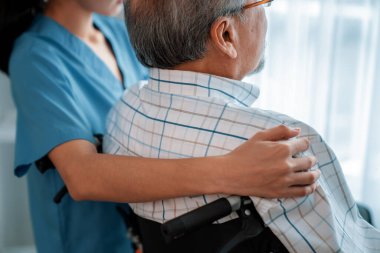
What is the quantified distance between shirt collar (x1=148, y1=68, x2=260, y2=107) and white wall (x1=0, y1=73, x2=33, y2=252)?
1.05 meters

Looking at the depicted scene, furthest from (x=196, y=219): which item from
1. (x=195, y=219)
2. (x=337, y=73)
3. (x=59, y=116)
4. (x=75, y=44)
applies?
(x=337, y=73)

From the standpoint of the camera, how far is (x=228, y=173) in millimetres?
710

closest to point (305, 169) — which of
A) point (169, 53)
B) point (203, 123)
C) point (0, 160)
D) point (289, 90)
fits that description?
point (203, 123)

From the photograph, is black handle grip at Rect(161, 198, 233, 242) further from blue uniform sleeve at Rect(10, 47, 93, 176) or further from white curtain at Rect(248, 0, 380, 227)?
white curtain at Rect(248, 0, 380, 227)

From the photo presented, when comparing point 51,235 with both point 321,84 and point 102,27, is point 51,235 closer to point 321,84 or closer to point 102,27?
point 102,27

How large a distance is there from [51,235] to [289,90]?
0.89 m

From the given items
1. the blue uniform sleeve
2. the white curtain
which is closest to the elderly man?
the blue uniform sleeve

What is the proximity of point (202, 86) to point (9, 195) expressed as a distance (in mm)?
1246

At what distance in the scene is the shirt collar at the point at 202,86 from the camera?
0.80m

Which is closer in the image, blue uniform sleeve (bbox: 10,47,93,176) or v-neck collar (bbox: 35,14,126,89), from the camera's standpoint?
blue uniform sleeve (bbox: 10,47,93,176)

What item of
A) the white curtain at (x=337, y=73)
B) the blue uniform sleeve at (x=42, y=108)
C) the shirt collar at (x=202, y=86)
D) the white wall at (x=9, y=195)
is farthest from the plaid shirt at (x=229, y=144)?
the white wall at (x=9, y=195)

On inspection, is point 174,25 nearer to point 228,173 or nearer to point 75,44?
point 228,173

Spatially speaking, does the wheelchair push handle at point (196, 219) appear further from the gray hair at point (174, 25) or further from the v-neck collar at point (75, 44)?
the v-neck collar at point (75, 44)

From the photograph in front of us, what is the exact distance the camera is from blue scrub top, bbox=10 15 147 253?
98 cm
